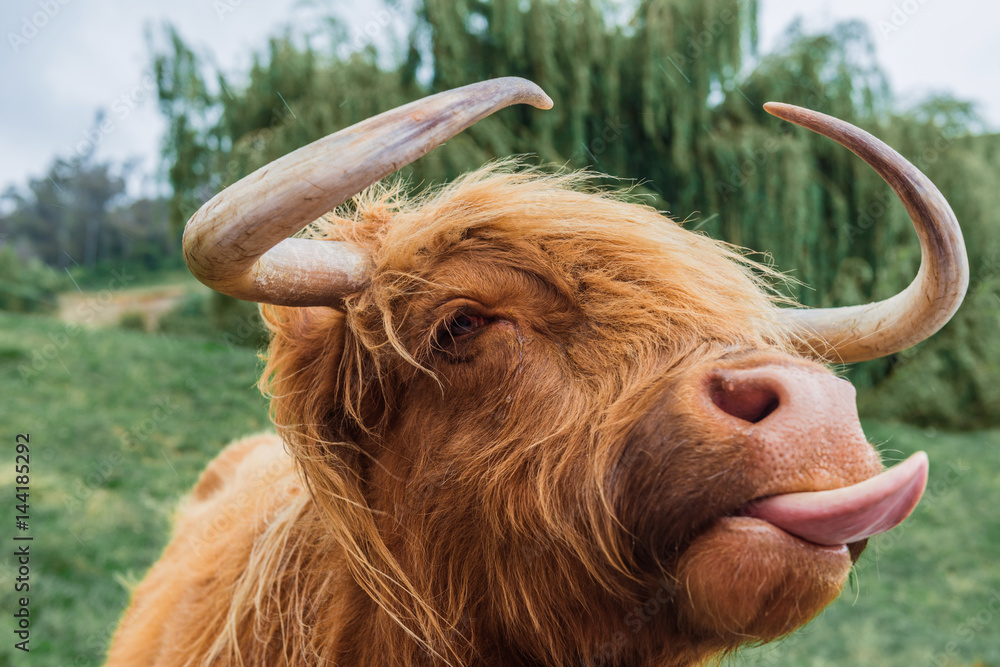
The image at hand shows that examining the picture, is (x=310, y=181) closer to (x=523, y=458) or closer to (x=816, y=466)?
(x=523, y=458)

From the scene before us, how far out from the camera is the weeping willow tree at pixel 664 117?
858cm

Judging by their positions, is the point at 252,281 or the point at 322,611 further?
the point at 322,611

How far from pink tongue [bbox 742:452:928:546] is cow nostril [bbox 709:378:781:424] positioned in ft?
0.53

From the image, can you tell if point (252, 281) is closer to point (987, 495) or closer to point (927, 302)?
point (927, 302)

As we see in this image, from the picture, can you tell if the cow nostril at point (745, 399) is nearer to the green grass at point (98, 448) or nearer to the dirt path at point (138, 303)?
the green grass at point (98, 448)

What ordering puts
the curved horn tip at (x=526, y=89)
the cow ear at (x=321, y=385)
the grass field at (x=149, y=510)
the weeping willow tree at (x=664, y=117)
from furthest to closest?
the weeping willow tree at (x=664, y=117)
the grass field at (x=149, y=510)
the cow ear at (x=321, y=385)
the curved horn tip at (x=526, y=89)

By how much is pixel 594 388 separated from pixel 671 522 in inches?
12.8

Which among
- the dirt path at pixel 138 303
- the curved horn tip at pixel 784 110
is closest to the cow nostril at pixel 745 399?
the curved horn tip at pixel 784 110

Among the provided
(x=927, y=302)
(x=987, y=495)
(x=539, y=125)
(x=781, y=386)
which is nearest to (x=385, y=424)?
(x=781, y=386)

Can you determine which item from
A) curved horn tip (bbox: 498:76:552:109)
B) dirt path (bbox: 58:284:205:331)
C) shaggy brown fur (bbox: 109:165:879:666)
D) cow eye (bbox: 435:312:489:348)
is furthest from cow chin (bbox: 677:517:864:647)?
dirt path (bbox: 58:284:205:331)

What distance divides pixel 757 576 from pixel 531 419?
1.84 ft

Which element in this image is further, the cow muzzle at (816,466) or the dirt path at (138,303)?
the dirt path at (138,303)

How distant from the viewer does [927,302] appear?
1661mm

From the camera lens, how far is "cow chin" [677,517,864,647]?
3.90 feet
